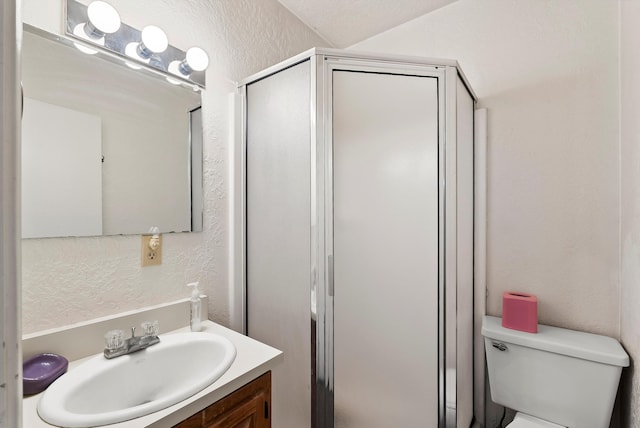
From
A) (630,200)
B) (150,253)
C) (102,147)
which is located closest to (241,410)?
(150,253)

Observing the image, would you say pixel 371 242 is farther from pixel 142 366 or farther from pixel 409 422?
pixel 142 366

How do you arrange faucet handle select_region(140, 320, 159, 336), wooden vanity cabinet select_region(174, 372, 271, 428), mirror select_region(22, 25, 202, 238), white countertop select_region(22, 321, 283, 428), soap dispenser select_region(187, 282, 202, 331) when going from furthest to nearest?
soap dispenser select_region(187, 282, 202, 331), faucet handle select_region(140, 320, 159, 336), mirror select_region(22, 25, 202, 238), wooden vanity cabinet select_region(174, 372, 271, 428), white countertop select_region(22, 321, 283, 428)

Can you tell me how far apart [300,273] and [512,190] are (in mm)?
1157

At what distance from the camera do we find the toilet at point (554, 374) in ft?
3.90

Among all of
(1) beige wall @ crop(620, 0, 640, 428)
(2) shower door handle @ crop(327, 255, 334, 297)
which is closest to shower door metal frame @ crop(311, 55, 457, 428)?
(2) shower door handle @ crop(327, 255, 334, 297)

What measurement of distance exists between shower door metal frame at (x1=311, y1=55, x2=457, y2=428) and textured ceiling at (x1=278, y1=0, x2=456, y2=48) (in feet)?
2.27

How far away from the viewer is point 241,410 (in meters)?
0.88

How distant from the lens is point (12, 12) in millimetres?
297

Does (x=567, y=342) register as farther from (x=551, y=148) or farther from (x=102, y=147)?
(x=102, y=147)

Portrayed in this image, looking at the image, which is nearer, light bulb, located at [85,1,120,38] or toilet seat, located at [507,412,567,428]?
light bulb, located at [85,1,120,38]

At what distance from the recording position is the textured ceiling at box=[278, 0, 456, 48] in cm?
167

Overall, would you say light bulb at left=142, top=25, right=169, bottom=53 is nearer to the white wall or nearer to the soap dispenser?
the soap dispenser

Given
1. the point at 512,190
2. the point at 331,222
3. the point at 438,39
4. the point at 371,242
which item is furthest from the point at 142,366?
the point at 438,39

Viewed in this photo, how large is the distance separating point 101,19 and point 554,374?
2167mm
